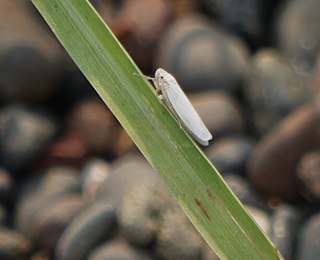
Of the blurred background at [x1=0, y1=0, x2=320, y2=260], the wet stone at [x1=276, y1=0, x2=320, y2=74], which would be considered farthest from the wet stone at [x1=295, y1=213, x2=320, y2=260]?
the wet stone at [x1=276, y1=0, x2=320, y2=74]

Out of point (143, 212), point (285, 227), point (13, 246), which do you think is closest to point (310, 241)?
point (285, 227)

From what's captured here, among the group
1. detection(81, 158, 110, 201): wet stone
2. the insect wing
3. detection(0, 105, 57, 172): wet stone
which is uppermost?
the insect wing

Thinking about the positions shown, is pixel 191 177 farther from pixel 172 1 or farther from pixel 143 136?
pixel 172 1

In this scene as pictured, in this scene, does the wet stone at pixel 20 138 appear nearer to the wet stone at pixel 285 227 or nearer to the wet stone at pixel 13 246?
A: the wet stone at pixel 13 246

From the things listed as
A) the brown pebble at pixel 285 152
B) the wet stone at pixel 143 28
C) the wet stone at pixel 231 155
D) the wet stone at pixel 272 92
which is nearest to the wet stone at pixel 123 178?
the wet stone at pixel 231 155

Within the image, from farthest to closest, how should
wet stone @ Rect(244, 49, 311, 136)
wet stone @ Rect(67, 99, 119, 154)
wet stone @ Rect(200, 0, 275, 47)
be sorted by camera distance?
1. wet stone @ Rect(200, 0, 275, 47)
2. wet stone @ Rect(67, 99, 119, 154)
3. wet stone @ Rect(244, 49, 311, 136)

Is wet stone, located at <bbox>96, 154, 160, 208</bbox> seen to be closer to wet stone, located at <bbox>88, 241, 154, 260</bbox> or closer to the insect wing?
wet stone, located at <bbox>88, 241, 154, 260</bbox>

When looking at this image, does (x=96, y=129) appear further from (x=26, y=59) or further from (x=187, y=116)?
(x=187, y=116)
